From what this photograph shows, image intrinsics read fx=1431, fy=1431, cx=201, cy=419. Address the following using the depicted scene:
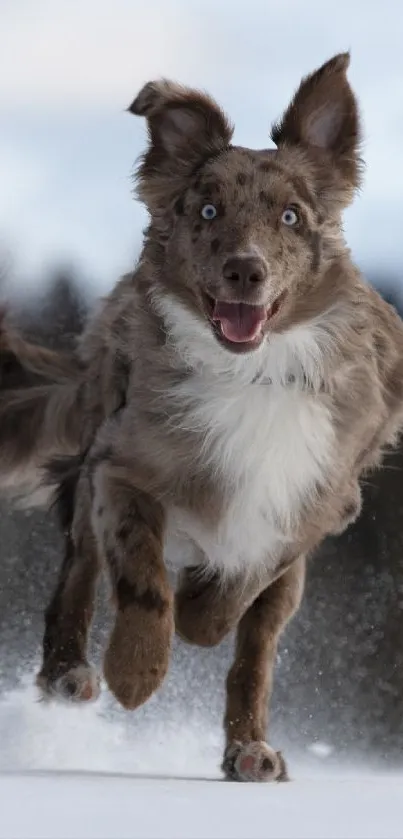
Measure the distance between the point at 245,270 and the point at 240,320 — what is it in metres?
0.28

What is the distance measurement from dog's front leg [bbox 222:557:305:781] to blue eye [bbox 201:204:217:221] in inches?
70.8

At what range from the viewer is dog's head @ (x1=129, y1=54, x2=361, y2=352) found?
5.29 m

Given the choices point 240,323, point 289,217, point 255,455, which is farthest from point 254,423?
point 289,217

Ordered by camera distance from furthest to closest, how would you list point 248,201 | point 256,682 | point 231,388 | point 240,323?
point 256,682, point 231,388, point 248,201, point 240,323

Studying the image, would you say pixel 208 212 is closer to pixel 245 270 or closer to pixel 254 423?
pixel 245 270

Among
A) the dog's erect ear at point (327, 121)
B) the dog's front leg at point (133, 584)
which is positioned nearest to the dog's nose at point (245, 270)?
the dog's erect ear at point (327, 121)

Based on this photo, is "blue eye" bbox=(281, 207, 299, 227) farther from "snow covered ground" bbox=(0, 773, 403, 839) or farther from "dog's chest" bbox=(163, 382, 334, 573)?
"snow covered ground" bbox=(0, 773, 403, 839)

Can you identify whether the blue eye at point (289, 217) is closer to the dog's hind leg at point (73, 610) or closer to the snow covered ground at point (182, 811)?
the dog's hind leg at point (73, 610)

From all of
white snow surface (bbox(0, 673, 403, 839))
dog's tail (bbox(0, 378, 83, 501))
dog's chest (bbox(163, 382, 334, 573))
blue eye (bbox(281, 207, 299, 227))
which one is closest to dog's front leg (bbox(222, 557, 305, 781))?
white snow surface (bbox(0, 673, 403, 839))

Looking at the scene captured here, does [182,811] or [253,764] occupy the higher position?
[182,811]

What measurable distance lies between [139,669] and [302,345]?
1434 mm

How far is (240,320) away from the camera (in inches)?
209

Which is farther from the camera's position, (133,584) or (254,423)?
(254,423)

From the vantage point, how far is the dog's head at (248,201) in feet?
17.4
